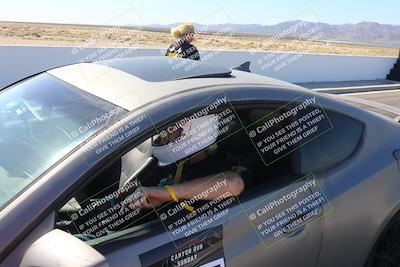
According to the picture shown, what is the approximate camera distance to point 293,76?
17.7 metres

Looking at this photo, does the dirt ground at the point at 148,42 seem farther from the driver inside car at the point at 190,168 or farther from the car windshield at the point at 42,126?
the driver inside car at the point at 190,168

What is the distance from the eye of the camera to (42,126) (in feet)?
6.67

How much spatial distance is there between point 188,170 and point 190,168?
16 mm

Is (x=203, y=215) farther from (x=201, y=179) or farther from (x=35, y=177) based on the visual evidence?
(x=35, y=177)

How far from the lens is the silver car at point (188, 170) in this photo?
1687mm

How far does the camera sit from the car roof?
2000 millimetres

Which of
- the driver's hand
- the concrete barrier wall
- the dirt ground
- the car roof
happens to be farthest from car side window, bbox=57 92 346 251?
the dirt ground

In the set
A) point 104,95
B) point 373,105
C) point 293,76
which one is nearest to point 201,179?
point 104,95

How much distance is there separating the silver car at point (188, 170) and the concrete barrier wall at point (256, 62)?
23.6 ft

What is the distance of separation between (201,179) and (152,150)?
0.30m

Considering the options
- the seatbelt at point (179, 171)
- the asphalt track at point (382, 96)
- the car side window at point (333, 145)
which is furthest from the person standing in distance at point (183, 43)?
the asphalt track at point (382, 96)

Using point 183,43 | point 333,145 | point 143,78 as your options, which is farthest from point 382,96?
point 143,78

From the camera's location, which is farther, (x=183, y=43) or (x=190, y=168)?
(x=183, y=43)

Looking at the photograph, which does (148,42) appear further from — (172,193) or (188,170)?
(172,193)
